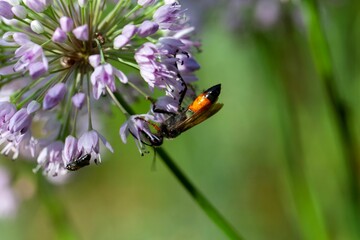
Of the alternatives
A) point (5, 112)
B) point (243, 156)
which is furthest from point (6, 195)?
point (243, 156)

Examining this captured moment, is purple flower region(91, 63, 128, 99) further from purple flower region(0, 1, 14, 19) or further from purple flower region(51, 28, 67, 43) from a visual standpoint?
purple flower region(0, 1, 14, 19)

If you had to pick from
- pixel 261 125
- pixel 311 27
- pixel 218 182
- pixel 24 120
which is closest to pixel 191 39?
pixel 311 27

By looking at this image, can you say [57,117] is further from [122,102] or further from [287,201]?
[287,201]

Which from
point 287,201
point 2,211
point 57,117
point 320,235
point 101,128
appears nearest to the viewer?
point 57,117

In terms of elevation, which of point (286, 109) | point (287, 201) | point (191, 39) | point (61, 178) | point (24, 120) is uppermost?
point (24, 120)

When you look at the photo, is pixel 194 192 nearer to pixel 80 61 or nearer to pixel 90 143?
pixel 90 143
